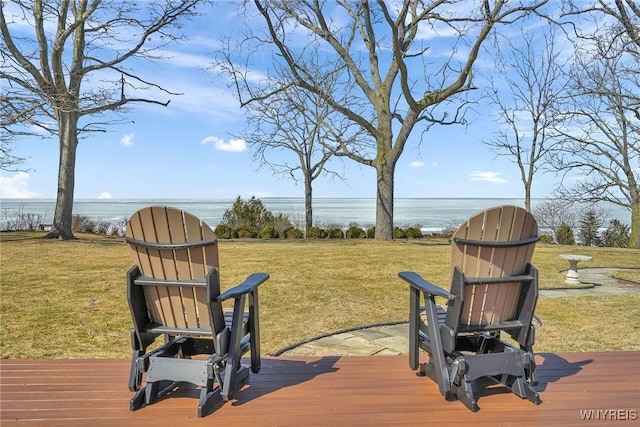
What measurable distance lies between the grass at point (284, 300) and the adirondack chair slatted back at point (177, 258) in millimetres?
1822

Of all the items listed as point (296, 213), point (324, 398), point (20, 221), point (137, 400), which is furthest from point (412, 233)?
point (137, 400)

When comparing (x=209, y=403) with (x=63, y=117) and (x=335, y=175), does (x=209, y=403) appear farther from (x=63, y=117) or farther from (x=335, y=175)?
(x=335, y=175)

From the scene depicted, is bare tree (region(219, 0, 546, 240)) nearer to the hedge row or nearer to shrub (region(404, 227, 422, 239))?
the hedge row

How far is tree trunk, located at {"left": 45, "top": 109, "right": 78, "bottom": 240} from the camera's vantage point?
42.5 feet

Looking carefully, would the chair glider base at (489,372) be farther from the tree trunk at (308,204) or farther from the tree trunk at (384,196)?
the tree trunk at (308,204)

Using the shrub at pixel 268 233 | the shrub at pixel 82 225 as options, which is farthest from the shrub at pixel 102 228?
the shrub at pixel 268 233

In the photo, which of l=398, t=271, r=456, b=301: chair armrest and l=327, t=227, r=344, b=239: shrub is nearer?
l=398, t=271, r=456, b=301: chair armrest

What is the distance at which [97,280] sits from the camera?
7.21 metres

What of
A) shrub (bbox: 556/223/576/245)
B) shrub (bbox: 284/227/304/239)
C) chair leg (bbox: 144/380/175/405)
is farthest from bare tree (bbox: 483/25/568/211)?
chair leg (bbox: 144/380/175/405)

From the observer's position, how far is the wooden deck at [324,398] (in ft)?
7.29

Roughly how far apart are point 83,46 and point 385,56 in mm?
9282

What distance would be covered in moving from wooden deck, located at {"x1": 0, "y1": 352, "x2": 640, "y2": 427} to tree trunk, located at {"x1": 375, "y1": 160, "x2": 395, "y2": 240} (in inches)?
422

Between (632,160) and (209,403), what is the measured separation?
19.9m

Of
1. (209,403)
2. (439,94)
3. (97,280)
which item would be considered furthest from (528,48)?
(209,403)
